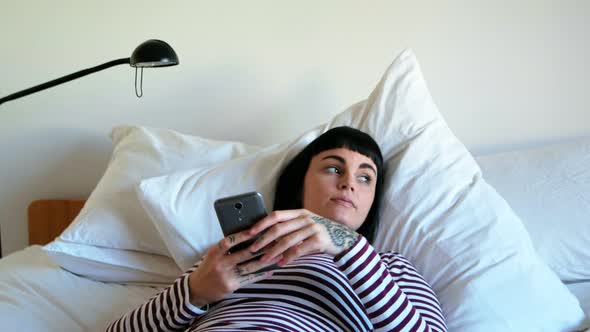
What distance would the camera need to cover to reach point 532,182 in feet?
4.65

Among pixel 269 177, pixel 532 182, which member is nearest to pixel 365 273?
pixel 269 177

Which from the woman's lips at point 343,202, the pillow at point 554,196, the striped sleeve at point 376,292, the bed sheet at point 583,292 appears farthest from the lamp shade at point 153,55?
the bed sheet at point 583,292

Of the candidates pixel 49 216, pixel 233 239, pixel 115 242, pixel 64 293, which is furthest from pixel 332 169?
pixel 49 216

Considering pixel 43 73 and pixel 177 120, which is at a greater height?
pixel 43 73

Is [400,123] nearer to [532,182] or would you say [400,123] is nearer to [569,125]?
[532,182]

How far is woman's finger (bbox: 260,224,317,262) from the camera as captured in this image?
0.87 m

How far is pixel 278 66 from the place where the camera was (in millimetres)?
1700

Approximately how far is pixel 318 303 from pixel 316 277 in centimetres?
4

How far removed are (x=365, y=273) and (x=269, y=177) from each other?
0.52 metres

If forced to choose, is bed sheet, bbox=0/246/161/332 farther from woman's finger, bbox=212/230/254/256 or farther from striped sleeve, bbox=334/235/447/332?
striped sleeve, bbox=334/235/447/332

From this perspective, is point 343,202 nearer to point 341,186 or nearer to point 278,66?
point 341,186

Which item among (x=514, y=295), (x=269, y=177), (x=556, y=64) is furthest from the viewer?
(x=556, y=64)

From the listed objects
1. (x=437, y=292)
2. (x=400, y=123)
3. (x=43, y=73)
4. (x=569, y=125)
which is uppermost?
(x=43, y=73)

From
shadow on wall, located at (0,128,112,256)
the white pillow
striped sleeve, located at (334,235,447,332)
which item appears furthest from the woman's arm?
shadow on wall, located at (0,128,112,256)
